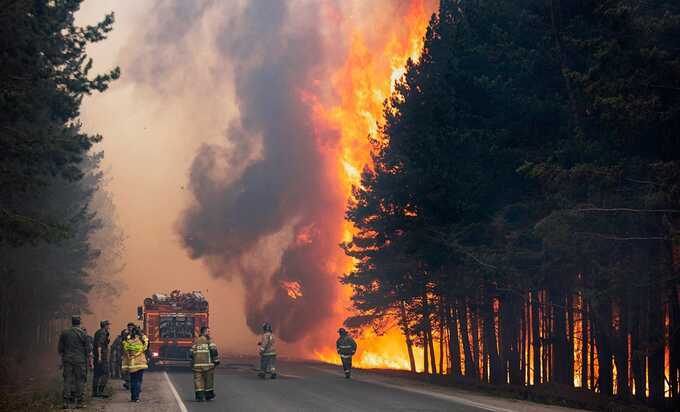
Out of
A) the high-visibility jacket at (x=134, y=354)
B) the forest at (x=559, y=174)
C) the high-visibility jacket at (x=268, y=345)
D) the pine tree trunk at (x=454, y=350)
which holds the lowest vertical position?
the pine tree trunk at (x=454, y=350)

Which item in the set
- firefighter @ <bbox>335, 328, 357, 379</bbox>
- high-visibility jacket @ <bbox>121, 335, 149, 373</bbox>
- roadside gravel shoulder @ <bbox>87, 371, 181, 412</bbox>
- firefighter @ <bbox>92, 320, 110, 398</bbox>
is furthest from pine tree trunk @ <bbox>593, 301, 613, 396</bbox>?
firefighter @ <bbox>92, 320, 110, 398</bbox>

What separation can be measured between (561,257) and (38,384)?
1737 centimetres

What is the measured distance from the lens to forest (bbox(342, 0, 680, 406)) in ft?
65.8

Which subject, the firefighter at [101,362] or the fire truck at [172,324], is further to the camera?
the fire truck at [172,324]

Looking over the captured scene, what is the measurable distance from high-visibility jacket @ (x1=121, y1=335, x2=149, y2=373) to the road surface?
51.4 inches

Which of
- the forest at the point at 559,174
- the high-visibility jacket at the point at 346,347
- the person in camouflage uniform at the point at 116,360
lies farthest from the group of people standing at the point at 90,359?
the forest at the point at 559,174

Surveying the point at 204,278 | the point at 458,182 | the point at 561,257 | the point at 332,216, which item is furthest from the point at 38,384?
the point at 204,278

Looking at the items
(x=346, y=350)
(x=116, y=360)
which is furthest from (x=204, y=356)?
(x=116, y=360)

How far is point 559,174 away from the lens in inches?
835

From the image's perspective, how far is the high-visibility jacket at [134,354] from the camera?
20531 mm

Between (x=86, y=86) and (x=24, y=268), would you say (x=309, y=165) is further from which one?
(x=86, y=86)

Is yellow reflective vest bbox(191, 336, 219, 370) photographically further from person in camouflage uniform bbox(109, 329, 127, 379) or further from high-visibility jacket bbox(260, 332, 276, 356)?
person in camouflage uniform bbox(109, 329, 127, 379)

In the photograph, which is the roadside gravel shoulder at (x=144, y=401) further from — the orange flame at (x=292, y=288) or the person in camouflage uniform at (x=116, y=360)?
the orange flame at (x=292, y=288)

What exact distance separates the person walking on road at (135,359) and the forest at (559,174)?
34.0ft
